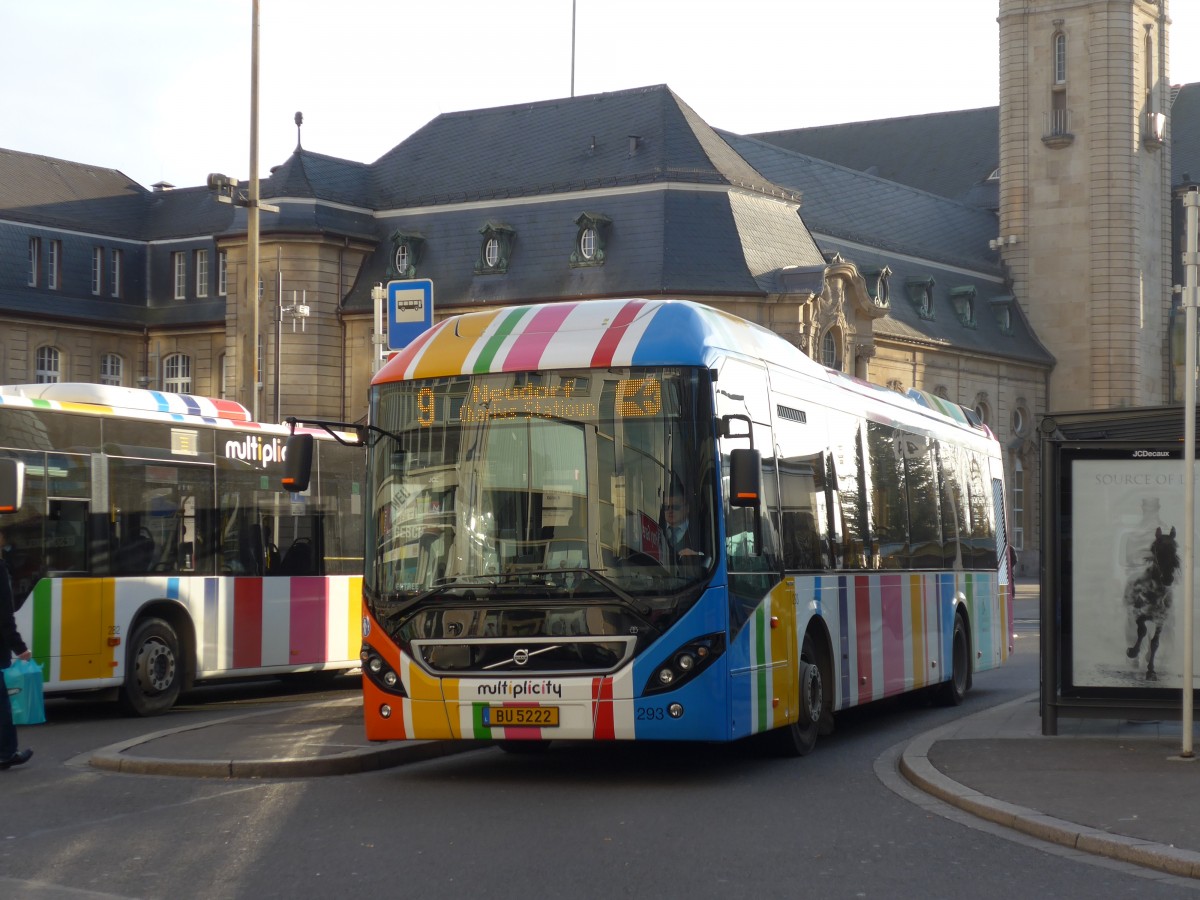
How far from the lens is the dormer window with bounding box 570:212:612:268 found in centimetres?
6044

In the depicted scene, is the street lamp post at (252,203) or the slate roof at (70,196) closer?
the street lamp post at (252,203)

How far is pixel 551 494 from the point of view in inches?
468

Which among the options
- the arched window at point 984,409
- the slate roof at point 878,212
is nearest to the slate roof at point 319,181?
the slate roof at point 878,212

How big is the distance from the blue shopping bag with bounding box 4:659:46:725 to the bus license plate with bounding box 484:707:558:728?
4.73m

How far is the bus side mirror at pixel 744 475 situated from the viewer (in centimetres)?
1164

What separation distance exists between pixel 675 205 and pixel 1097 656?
1837 inches

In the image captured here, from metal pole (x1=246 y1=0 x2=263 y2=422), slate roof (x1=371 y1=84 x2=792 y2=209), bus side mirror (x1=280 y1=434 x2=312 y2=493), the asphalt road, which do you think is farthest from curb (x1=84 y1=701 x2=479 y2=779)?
slate roof (x1=371 y1=84 x2=792 y2=209)

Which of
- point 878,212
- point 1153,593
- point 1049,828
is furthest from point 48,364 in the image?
point 1049,828

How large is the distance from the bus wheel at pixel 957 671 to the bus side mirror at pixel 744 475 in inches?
302

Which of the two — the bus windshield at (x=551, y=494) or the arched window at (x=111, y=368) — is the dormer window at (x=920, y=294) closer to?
the arched window at (x=111, y=368)

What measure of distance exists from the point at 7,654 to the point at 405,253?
5311 cm

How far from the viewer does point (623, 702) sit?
38.1ft

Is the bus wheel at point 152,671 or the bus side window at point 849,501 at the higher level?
the bus side window at point 849,501

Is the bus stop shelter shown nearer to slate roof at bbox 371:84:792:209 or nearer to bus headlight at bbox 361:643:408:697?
bus headlight at bbox 361:643:408:697
